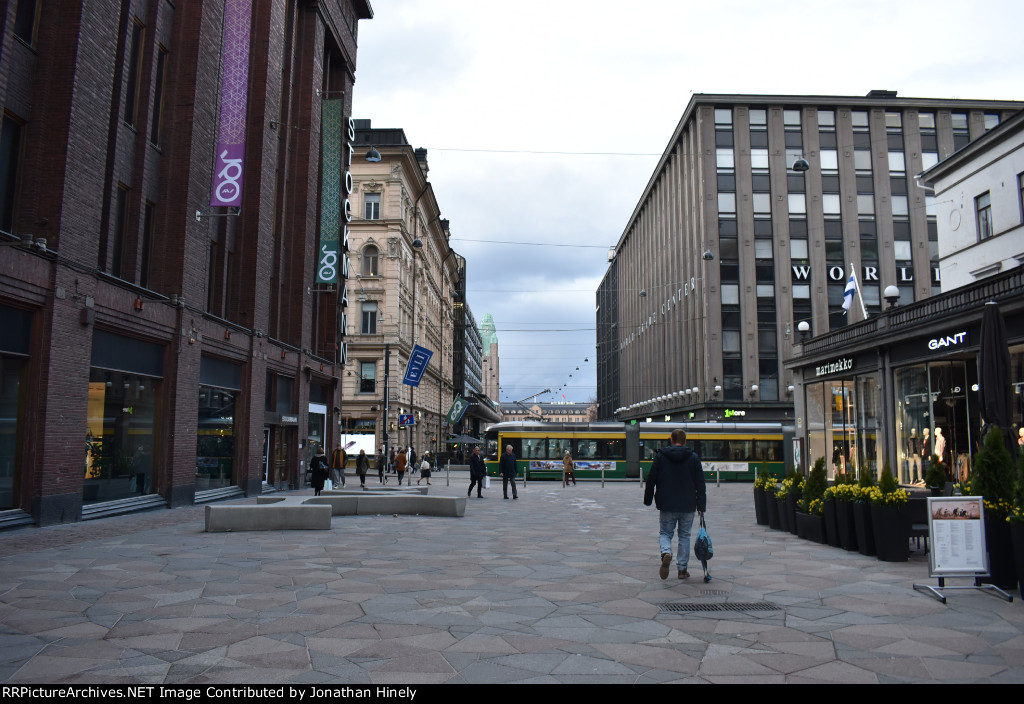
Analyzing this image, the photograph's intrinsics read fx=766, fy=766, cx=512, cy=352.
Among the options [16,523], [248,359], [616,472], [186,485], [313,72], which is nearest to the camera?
[16,523]

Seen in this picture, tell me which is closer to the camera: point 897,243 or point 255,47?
point 255,47

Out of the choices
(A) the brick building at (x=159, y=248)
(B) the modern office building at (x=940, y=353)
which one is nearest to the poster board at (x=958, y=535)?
(B) the modern office building at (x=940, y=353)

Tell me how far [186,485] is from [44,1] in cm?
1181

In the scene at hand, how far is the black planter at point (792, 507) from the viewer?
Result: 47.6ft

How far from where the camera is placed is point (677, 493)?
30.3 ft

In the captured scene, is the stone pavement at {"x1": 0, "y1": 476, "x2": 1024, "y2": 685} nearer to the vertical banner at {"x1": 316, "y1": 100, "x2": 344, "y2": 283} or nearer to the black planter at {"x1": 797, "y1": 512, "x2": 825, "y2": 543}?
the black planter at {"x1": 797, "y1": 512, "x2": 825, "y2": 543}

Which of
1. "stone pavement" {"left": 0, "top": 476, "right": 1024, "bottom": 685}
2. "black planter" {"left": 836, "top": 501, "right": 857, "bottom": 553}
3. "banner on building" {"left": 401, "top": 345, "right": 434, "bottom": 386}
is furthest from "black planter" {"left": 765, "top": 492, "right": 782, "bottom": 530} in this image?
"banner on building" {"left": 401, "top": 345, "right": 434, "bottom": 386}

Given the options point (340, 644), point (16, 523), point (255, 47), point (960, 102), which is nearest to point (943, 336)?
point (340, 644)

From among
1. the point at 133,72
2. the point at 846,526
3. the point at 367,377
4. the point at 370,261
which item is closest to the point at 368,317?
the point at 370,261

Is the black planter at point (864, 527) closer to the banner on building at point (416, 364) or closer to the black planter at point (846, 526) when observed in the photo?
the black planter at point (846, 526)

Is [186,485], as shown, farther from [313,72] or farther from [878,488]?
[313,72]

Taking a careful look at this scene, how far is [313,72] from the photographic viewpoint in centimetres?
3177

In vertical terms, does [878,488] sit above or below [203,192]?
below

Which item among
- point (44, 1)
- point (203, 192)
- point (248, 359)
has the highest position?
point (44, 1)
